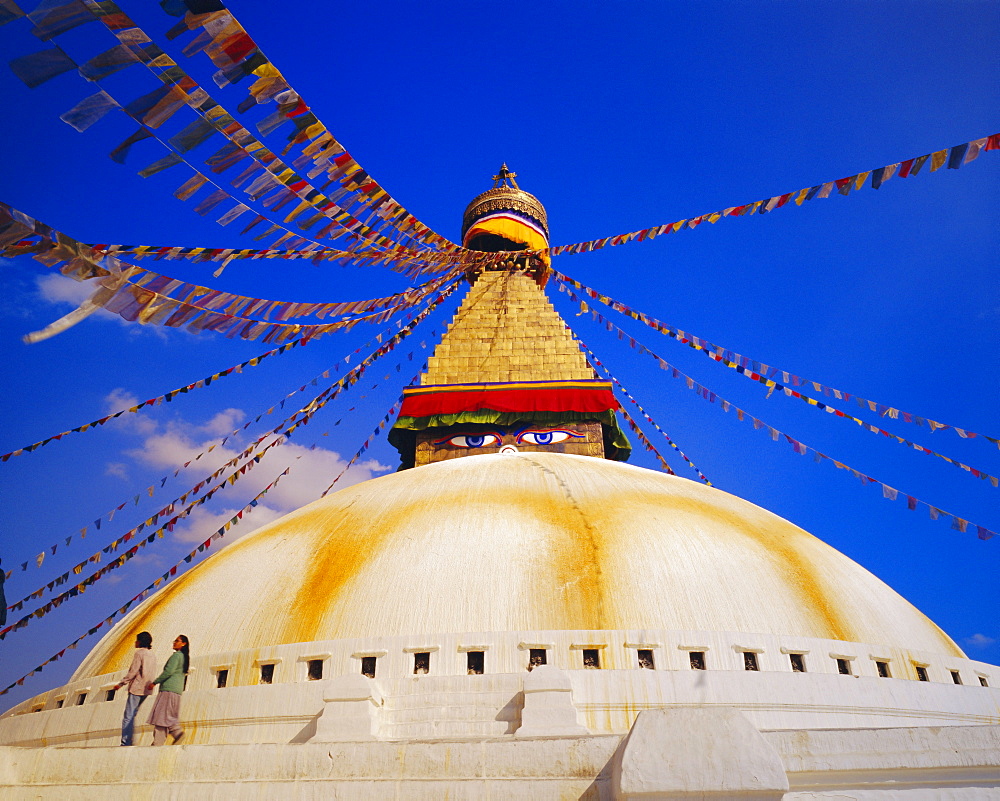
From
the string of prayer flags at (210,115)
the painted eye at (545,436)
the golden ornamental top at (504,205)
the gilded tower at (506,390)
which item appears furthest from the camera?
the golden ornamental top at (504,205)

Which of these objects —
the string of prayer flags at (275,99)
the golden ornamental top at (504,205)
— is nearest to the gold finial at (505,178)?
the golden ornamental top at (504,205)

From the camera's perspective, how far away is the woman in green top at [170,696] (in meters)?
5.11

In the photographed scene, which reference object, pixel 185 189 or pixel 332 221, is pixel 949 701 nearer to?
pixel 332 221

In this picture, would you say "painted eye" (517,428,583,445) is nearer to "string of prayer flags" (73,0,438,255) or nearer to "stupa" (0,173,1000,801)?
"stupa" (0,173,1000,801)

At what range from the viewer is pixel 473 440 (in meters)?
11.9

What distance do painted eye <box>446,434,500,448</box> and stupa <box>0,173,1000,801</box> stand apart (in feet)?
12.8

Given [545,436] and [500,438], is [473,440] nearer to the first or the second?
[500,438]

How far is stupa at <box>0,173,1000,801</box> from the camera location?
3615 mm

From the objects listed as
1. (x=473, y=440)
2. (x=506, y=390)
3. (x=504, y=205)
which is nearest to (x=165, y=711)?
(x=473, y=440)

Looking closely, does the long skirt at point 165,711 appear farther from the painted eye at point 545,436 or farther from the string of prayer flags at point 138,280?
the painted eye at point 545,436

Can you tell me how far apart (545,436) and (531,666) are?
6868 millimetres

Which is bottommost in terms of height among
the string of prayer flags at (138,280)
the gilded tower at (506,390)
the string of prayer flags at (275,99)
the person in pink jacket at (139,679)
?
the person in pink jacket at (139,679)

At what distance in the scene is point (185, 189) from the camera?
231 inches

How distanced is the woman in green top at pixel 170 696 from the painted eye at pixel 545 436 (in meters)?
7.12
